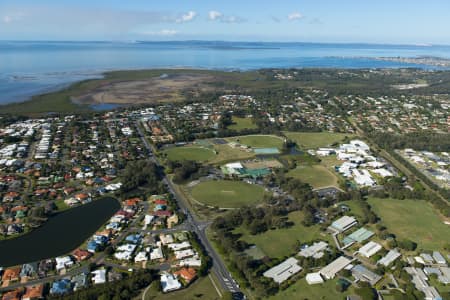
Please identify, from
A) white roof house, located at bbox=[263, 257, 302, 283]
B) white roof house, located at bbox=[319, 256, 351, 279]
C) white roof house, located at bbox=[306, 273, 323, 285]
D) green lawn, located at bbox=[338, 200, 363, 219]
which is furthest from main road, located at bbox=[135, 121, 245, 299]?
green lawn, located at bbox=[338, 200, 363, 219]

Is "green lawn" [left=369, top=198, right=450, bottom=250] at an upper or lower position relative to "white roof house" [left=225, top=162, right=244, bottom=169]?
lower

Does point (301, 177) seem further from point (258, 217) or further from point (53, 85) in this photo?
point (53, 85)

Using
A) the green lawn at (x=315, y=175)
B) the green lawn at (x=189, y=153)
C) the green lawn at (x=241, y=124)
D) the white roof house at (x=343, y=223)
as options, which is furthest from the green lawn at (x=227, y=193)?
the green lawn at (x=241, y=124)

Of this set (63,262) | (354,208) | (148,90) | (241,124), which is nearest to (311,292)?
(354,208)

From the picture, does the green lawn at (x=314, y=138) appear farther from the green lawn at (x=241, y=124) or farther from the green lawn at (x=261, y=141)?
the green lawn at (x=241, y=124)

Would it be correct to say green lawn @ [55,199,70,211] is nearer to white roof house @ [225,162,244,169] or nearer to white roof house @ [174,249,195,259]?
white roof house @ [174,249,195,259]

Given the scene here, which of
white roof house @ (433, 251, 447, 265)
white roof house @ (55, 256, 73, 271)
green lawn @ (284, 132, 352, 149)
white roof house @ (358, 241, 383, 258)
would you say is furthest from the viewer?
green lawn @ (284, 132, 352, 149)

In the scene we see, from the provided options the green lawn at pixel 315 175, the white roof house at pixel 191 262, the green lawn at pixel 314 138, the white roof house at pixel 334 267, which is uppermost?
the white roof house at pixel 334 267
